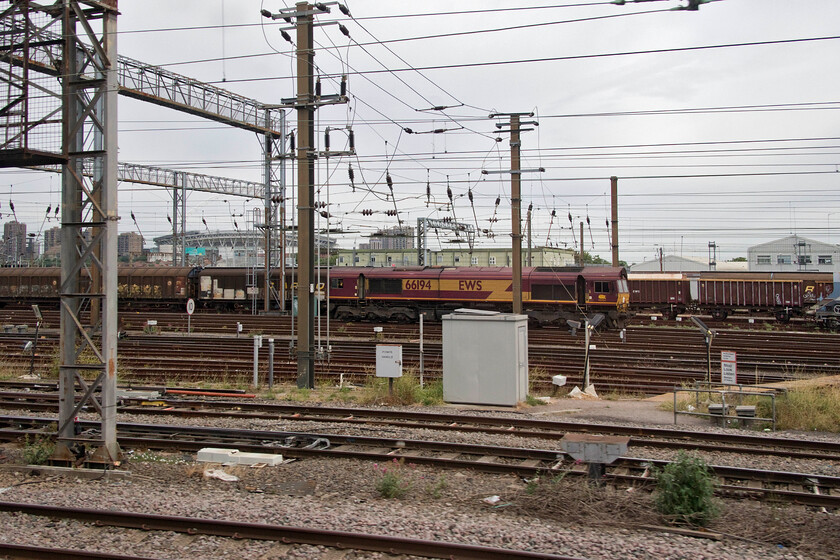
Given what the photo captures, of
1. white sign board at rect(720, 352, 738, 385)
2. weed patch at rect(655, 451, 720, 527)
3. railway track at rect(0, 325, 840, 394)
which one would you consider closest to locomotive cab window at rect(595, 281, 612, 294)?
railway track at rect(0, 325, 840, 394)

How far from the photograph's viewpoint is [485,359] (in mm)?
14250

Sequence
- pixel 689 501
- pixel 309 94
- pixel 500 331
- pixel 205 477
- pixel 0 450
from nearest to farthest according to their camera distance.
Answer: pixel 689 501, pixel 205 477, pixel 0 450, pixel 500 331, pixel 309 94

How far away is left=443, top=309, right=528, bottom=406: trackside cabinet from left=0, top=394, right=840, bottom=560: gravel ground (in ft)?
16.5

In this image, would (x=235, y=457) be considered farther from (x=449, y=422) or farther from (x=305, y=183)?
(x=305, y=183)

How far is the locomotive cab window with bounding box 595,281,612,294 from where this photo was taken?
102 ft

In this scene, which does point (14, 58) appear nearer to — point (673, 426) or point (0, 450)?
point (0, 450)

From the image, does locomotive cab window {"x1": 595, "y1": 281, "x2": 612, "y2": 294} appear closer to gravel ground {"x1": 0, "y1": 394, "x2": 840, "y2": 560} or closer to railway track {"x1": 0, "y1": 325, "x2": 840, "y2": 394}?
railway track {"x1": 0, "y1": 325, "x2": 840, "y2": 394}

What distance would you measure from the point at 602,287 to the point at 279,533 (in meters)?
26.6

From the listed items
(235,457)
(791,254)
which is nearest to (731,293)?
(235,457)

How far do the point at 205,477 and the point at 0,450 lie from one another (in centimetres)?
407

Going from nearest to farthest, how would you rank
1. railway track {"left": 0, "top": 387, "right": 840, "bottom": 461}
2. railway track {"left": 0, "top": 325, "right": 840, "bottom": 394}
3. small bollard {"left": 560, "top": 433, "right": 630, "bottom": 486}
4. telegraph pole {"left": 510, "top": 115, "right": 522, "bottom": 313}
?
small bollard {"left": 560, "top": 433, "right": 630, "bottom": 486} < railway track {"left": 0, "top": 387, "right": 840, "bottom": 461} < railway track {"left": 0, "top": 325, "right": 840, "bottom": 394} < telegraph pole {"left": 510, "top": 115, "right": 522, "bottom": 313}

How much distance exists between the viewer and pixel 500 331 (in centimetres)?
1414

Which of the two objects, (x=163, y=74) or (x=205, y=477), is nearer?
(x=205, y=477)

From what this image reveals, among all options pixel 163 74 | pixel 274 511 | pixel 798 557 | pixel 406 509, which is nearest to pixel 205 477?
pixel 274 511
